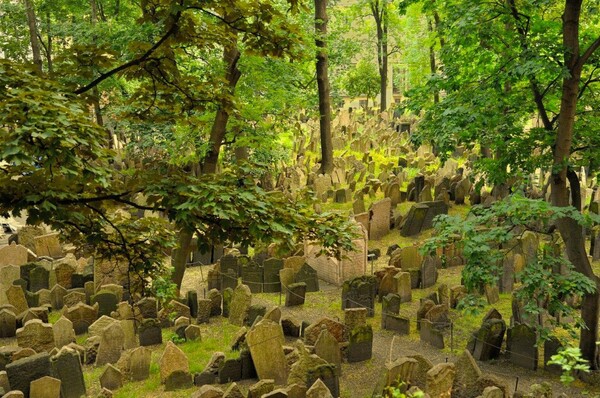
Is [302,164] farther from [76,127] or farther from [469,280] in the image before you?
[76,127]

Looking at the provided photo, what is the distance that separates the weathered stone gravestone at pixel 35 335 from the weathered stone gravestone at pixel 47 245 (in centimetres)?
571

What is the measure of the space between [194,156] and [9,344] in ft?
18.2

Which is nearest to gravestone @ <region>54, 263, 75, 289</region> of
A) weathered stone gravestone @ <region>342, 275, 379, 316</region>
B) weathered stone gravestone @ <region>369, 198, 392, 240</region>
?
weathered stone gravestone @ <region>342, 275, 379, 316</region>

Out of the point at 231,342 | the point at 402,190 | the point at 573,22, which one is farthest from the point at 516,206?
the point at 402,190

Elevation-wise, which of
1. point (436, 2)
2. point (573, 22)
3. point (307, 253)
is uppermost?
point (436, 2)

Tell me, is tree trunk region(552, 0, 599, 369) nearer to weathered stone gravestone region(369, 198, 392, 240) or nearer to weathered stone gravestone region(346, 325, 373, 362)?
weathered stone gravestone region(346, 325, 373, 362)

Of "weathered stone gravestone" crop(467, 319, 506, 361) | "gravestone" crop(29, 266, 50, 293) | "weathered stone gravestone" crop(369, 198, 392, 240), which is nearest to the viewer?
Answer: "weathered stone gravestone" crop(467, 319, 506, 361)

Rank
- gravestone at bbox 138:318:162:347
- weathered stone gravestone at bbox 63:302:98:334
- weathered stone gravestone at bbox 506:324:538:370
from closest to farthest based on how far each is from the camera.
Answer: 1. weathered stone gravestone at bbox 506:324:538:370
2. gravestone at bbox 138:318:162:347
3. weathered stone gravestone at bbox 63:302:98:334

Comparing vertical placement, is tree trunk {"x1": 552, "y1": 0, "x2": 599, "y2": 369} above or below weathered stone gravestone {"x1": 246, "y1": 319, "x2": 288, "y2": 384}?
above

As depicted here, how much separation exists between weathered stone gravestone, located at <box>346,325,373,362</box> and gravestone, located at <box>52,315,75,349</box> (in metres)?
4.24

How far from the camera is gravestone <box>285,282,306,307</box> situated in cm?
1245

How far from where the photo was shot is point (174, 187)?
6.25 meters

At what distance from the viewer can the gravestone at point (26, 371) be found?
8281mm

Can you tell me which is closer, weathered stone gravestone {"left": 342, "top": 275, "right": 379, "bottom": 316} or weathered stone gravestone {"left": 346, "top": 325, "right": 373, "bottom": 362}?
weathered stone gravestone {"left": 346, "top": 325, "right": 373, "bottom": 362}
